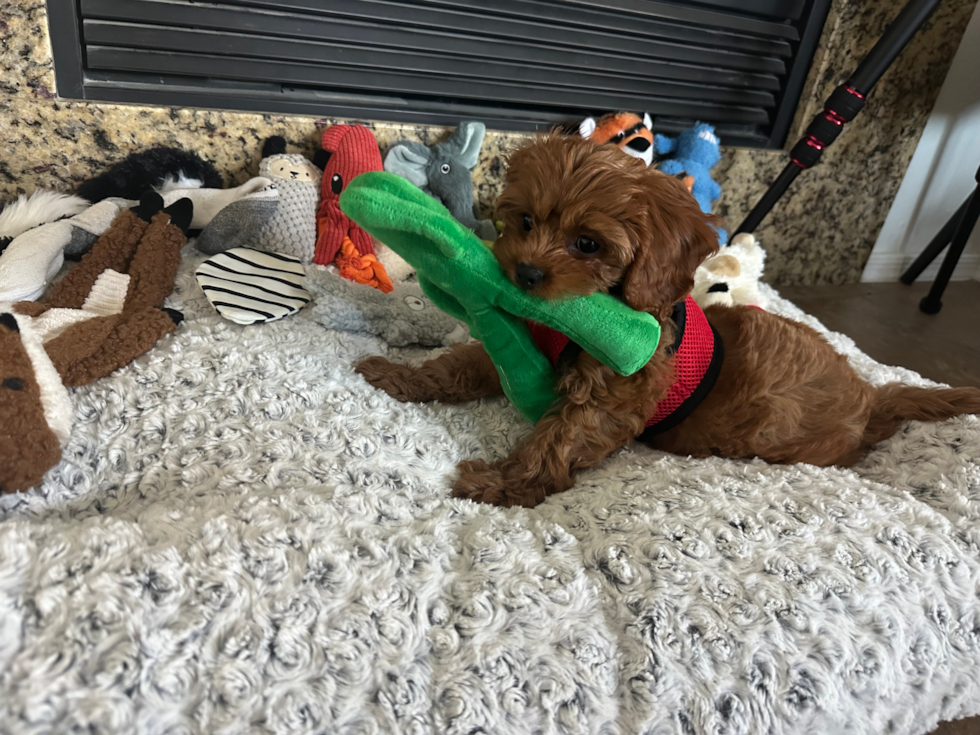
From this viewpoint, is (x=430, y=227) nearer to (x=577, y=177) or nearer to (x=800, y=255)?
(x=577, y=177)

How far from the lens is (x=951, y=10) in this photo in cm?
280

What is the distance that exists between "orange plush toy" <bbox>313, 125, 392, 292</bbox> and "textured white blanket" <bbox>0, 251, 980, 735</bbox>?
63 cm

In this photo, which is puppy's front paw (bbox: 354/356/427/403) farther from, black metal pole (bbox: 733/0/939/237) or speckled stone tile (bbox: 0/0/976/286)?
black metal pole (bbox: 733/0/939/237)

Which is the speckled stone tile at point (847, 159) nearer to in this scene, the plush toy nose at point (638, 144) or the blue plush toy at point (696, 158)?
the blue plush toy at point (696, 158)

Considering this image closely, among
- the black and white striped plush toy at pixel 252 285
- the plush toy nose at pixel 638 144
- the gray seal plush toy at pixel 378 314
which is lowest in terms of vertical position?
the gray seal plush toy at pixel 378 314

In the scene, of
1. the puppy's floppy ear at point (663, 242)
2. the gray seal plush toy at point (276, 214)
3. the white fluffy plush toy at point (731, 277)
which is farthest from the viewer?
the white fluffy plush toy at point (731, 277)

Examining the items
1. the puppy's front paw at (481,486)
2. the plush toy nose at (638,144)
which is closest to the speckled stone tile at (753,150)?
the plush toy nose at (638,144)

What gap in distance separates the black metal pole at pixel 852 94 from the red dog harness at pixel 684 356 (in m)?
1.36

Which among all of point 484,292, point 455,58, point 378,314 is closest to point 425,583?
point 484,292

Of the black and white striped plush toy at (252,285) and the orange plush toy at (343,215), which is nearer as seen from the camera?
the black and white striped plush toy at (252,285)

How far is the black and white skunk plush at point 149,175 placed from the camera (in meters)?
1.89

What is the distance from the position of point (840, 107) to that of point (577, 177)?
5.93ft

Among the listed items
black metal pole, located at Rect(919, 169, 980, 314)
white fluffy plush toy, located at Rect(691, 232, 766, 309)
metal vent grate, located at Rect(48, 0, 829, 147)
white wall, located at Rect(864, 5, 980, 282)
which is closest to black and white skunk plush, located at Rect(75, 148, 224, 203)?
metal vent grate, located at Rect(48, 0, 829, 147)

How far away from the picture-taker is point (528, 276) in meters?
1.23
